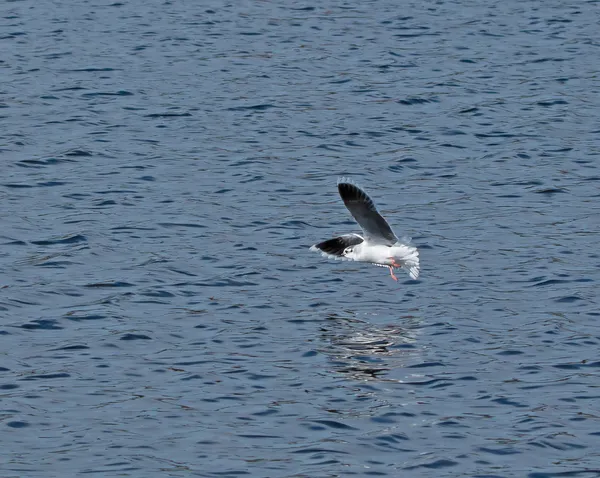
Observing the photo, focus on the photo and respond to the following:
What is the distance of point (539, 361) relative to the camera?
14.0 meters

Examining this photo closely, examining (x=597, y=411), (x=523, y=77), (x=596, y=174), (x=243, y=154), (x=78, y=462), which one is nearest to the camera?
(x=78, y=462)

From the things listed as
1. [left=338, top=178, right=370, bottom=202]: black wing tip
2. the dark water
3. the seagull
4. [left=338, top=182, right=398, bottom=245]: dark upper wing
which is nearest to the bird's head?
the seagull

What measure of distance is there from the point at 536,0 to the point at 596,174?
1510cm

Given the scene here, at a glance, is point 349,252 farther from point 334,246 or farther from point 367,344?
point 367,344

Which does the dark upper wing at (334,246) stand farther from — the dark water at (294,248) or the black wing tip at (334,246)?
the dark water at (294,248)

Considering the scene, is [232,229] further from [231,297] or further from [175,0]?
[175,0]

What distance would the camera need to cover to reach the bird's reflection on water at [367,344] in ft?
45.8

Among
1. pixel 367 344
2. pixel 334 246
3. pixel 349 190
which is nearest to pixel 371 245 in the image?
pixel 334 246

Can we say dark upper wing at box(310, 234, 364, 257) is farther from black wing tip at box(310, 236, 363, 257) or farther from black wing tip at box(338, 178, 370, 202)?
black wing tip at box(338, 178, 370, 202)

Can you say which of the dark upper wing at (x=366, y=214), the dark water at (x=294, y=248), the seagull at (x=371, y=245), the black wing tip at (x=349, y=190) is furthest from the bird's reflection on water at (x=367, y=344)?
the black wing tip at (x=349, y=190)

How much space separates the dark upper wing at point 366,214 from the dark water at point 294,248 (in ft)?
3.26

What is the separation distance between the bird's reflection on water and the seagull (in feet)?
2.35

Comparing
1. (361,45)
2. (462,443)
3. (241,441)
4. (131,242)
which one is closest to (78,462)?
(241,441)

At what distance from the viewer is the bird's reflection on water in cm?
1395
